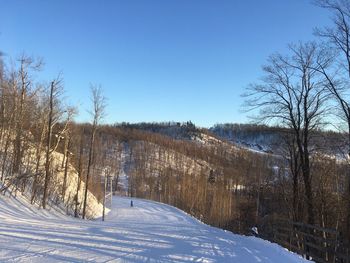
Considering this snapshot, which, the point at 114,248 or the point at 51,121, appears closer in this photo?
the point at 114,248

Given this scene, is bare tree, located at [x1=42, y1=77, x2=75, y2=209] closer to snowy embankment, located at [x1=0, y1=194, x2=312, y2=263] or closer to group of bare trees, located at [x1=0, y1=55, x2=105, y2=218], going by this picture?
group of bare trees, located at [x1=0, y1=55, x2=105, y2=218]

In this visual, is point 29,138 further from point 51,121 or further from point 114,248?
point 114,248

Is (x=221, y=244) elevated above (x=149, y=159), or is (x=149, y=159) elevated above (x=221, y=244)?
(x=149, y=159)

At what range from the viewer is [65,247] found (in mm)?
10711

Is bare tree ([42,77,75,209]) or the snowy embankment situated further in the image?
bare tree ([42,77,75,209])

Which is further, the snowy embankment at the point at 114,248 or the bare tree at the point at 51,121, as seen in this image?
the bare tree at the point at 51,121

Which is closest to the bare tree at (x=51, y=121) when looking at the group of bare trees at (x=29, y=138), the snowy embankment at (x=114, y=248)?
the group of bare trees at (x=29, y=138)

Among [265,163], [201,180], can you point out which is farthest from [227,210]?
[265,163]

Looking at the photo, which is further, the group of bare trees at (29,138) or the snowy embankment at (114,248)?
the group of bare trees at (29,138)

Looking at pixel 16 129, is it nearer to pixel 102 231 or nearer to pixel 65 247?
pixel 102 231

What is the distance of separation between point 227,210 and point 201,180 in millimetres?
16908

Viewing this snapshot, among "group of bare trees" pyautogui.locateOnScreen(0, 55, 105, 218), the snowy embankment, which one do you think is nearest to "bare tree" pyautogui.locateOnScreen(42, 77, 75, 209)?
"group of bare trees" pyautogui.locateOnScreen(0, 55, 105, 218)

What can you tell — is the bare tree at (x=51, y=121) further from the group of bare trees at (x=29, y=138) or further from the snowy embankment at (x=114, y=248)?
the snowy embankment at (x=114, y=248)

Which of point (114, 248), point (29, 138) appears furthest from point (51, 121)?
point (114, 248)
